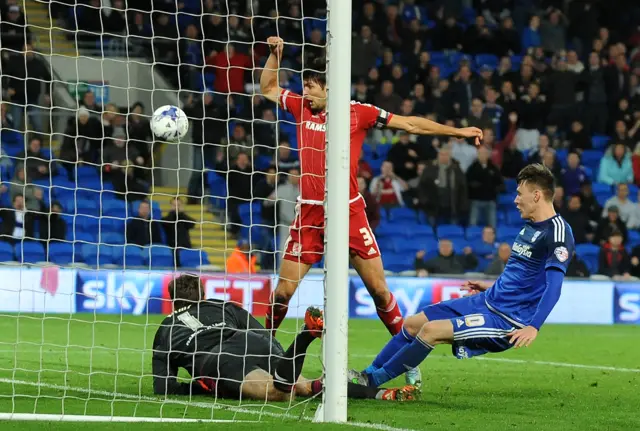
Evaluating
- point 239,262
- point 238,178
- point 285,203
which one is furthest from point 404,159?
point 238,178

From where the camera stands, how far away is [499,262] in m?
16.9

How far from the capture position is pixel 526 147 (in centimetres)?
1912

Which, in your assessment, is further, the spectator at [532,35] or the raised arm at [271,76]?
the spectator at [532,35]

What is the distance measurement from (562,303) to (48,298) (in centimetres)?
709

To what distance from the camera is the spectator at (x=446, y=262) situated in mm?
16719

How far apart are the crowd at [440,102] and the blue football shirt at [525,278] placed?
25.2ft

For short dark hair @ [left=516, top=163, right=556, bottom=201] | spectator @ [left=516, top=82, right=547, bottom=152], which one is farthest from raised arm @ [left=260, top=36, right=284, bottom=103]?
spectator @ [left=516, top=82, right=547, bottom=152]

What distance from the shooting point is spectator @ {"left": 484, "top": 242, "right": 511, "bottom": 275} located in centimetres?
1684

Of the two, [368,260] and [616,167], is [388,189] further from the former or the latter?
[368,260]

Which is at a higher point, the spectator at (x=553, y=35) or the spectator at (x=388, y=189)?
the spectator at (x=553, y=35)

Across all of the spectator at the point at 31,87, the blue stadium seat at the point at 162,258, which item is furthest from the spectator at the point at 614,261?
the spectator at the point at 31,87

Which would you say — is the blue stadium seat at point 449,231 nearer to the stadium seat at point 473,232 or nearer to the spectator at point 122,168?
the stadium seat at point 473,232

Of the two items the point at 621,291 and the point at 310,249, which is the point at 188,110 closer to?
the point at 621,291

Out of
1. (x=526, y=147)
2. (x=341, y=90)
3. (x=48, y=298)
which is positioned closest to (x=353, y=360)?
(x=341, y=90)
